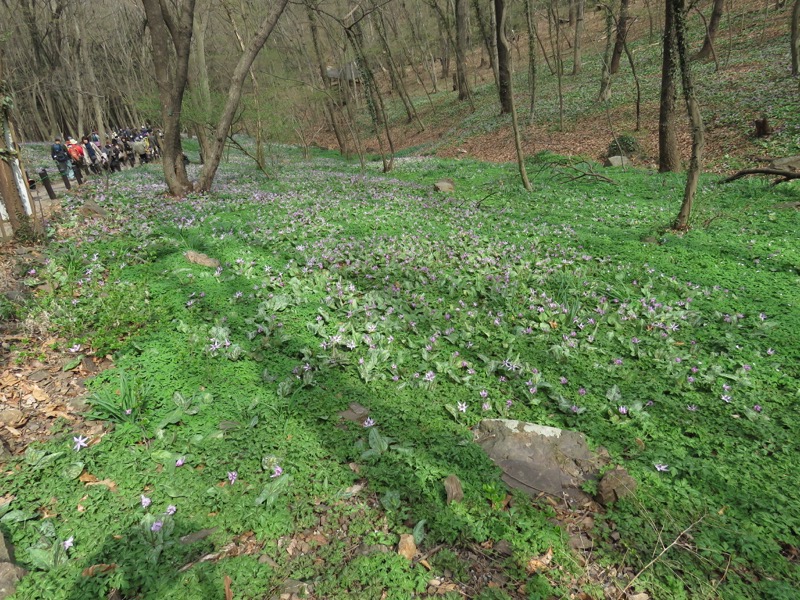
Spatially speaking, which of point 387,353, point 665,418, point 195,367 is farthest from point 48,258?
point 665,418

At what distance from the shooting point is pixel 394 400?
4492 mm

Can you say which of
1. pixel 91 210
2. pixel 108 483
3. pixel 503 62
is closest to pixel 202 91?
pixel 91 210

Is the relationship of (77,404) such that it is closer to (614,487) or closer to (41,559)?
(41,559)

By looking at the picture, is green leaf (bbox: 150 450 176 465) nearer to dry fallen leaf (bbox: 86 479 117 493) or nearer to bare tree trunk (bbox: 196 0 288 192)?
dry fallen leaf (bbox: 86 479 117 493)

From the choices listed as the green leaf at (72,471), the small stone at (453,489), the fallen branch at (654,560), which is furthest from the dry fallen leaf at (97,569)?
the fallen branch at (654,560)

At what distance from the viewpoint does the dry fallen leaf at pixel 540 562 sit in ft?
9.66

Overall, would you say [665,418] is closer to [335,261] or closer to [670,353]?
[670,353]

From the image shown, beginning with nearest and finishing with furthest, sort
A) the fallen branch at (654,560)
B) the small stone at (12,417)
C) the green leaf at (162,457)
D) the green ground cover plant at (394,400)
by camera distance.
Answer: the fallen branch at (654,560) → the green ground cover plant at (394,400) → the green leaf at (162,457) → the small stone at (12,417)

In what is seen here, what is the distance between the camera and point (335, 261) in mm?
7379

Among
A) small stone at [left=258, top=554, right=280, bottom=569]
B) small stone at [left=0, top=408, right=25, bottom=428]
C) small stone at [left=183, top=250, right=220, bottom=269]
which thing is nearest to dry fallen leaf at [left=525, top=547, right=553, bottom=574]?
small stone at [left=258, top=554, right=280, bottom=569]

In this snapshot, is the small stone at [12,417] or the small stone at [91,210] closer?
the small stone at [12,417]

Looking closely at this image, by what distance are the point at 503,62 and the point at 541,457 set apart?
24.6 metres

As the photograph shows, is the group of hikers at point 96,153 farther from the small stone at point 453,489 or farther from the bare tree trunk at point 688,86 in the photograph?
the bare tree trunk at point 688,86

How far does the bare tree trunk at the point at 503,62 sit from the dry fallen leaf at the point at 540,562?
424 inches
